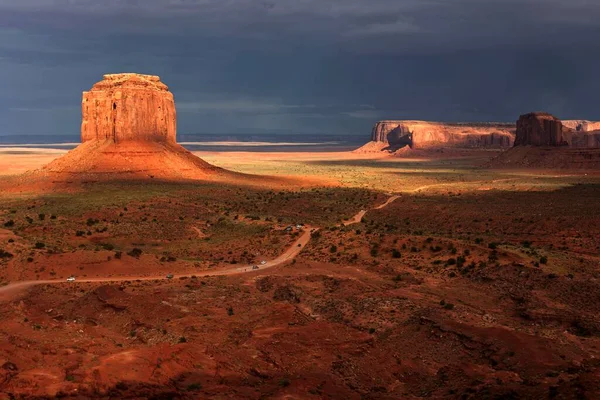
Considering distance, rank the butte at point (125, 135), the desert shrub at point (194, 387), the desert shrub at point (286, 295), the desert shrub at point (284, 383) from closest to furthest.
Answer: the desert shrub at point (194, 387), the desert shrub at point (284, 383), the desert shrub at point (286, 295), the butte at point (125, 135)

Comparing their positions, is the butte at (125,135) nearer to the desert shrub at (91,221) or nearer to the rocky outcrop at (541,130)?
the desert shrub at (91,221)

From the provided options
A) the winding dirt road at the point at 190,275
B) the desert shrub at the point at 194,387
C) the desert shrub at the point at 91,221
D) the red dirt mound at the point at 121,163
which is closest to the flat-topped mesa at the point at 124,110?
the red dirt mound at the point at 121,163

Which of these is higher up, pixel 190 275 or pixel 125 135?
pixel 125 135

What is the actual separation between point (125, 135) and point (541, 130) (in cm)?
8236

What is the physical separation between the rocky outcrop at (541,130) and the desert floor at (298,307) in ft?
257

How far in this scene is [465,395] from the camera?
18.9m

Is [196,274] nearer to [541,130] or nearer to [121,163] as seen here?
[121,163]

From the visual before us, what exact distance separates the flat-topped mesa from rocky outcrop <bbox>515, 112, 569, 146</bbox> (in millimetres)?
76439

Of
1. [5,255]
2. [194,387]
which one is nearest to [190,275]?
[5,255]

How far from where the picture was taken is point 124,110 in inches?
3204

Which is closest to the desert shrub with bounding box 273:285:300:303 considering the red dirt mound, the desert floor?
the desert floor

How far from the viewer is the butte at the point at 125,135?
8019 cm

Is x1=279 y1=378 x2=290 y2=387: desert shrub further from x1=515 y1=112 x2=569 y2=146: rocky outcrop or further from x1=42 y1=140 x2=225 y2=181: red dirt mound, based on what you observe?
x1=515 y1=112 x2=569 y2=146: rocky outcrop

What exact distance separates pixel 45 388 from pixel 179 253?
2494 centimetres
